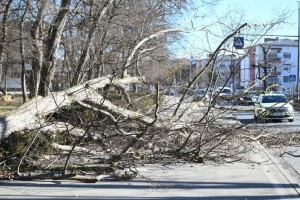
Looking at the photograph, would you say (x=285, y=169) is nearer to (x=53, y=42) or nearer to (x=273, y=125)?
(x=53, y=42)

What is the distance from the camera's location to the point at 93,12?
19.5 m

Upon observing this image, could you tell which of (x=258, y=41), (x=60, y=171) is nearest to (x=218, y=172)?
(x=60, y=171)

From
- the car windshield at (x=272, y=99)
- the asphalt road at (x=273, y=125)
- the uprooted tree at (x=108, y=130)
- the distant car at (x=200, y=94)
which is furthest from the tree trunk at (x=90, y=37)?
the car windshield at (x=272, y=99)

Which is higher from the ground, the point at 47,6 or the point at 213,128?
the point at 47,6

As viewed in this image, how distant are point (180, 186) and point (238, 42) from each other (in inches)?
239

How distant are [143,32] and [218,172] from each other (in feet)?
34.3

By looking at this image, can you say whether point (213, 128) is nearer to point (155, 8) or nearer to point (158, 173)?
point (158, 173)

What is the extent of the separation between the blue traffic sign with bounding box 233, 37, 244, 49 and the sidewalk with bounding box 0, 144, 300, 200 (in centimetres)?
421

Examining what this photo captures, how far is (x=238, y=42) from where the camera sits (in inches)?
499

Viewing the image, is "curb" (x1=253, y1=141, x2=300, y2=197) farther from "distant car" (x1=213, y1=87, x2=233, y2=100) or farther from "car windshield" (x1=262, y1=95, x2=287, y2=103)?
"car windshield" (x1=262, y1=95, x2=287, y2=103)

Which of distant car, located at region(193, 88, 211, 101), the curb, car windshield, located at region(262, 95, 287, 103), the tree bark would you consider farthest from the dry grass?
car windshield, located at region(262, 95, 287, 103)

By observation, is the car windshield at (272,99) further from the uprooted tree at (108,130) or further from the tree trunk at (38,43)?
the uprooted tree at (108,130)

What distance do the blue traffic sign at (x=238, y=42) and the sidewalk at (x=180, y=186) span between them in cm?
421

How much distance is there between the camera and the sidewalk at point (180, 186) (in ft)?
23.0
